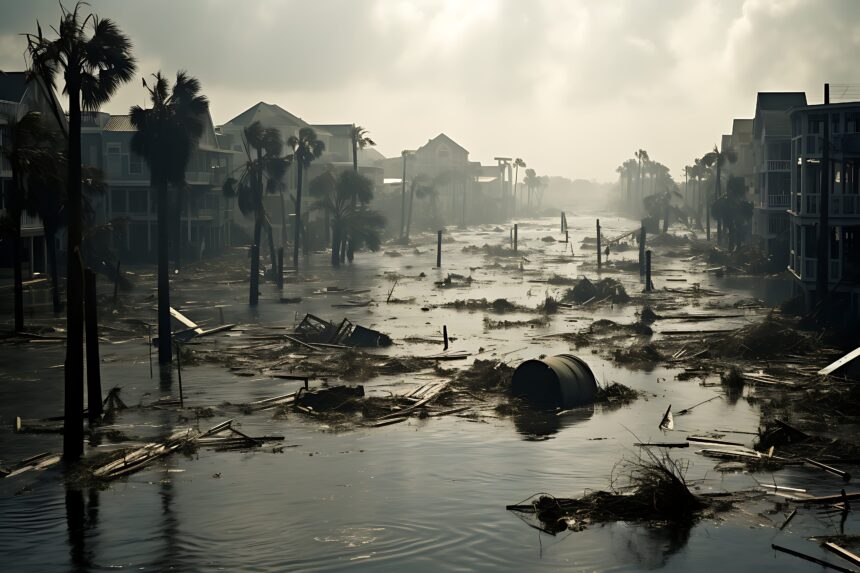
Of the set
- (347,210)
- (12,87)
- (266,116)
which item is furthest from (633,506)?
(266,116)

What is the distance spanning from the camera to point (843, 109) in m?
43.2

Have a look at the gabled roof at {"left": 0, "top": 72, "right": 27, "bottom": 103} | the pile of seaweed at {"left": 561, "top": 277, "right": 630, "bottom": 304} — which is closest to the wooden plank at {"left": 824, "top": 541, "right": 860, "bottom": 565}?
the pile of seaweed at {"left": 561, "top": 277, "right": 630, "bottom": 304}

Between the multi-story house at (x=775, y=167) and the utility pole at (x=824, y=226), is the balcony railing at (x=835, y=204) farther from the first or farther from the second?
the multi-story house at (x=775, y=167)

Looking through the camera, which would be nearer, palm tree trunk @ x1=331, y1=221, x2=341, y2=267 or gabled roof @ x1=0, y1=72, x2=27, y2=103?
gabled roof @ x1=0, y1=72, x2=27, y2=103

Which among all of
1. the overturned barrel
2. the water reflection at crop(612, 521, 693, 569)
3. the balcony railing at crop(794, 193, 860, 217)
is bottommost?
the water reflection at crop(612, 521, 693, 569)

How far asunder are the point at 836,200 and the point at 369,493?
2843cm

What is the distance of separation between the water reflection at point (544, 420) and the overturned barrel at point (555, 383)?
15.1 inches

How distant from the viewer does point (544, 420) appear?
2919 centimetres

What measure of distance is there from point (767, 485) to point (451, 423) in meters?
9.27

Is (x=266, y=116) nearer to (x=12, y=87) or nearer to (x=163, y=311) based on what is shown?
(x=12, y=87)

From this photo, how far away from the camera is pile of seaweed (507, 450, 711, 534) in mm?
20391

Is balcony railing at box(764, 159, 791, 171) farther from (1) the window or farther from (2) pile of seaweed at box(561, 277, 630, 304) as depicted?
(1) the window

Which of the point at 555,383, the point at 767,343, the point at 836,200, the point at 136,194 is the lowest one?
the point at 555,383

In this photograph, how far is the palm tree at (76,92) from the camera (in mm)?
22875
